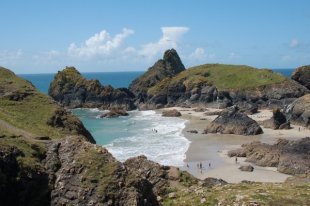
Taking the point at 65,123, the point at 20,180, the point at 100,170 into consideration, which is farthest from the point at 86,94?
the point at 20,180

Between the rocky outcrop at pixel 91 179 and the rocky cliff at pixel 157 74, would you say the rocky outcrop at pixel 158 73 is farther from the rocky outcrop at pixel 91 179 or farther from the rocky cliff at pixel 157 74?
the rocky outcrop at pixel 91 179

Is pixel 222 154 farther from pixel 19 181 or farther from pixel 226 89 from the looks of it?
pixel 226 89

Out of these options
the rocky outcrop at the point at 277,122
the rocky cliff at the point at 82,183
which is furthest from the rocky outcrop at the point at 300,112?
the rocky cliff at the point at 82,183

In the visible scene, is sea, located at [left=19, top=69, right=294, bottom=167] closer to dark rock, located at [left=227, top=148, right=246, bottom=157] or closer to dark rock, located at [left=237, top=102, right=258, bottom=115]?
dark rock, located at [left=227, top=148, right=246, bottom=157]

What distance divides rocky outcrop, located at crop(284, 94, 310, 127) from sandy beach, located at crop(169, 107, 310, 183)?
206 centimetres

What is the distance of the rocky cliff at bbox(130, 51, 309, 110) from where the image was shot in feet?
383

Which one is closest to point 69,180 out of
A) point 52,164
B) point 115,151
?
point 52,164

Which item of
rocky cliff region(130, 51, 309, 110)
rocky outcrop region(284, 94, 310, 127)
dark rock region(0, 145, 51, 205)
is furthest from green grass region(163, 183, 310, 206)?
rocky cliff region(130, 51, 309, 110)

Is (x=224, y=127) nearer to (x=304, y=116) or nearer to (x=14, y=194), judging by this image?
(x=304, y=116)

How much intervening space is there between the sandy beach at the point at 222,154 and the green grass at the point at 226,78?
117 ft

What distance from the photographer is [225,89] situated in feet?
421

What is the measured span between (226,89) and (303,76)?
2313cm

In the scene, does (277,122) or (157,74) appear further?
(157,74)

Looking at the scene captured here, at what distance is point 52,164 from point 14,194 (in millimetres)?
2122
